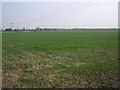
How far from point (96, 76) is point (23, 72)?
4079 mm

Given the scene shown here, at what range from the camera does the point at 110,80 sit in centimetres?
763

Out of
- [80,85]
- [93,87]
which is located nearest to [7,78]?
[80,85]

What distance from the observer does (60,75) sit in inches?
332

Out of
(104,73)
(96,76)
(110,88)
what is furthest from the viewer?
(104,73)

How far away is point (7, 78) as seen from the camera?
8.06 metres

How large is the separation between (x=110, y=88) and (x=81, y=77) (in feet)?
5.63

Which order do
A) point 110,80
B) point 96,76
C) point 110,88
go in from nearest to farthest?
1. point 110,88
2. point 110,80
3. point 96,76

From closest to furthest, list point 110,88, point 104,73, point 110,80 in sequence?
point 110,88, point 110,80, point 104,73

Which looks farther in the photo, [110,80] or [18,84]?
[110,80]

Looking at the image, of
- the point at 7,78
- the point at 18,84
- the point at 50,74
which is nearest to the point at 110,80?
the point at 50,74

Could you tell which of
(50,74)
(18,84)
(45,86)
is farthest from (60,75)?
(18,84)

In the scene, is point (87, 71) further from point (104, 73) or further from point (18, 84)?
point (18, 84)

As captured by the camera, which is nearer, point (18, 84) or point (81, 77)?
point (18, 84)

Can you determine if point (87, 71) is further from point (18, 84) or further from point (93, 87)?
point (18, 84)
